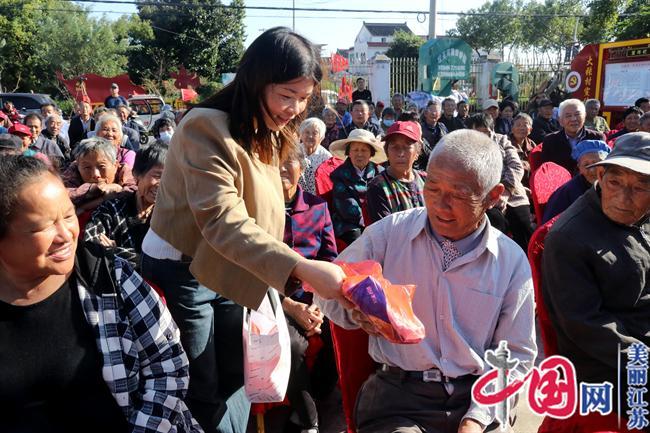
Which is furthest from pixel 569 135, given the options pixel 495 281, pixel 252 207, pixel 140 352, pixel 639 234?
pixel 140 352

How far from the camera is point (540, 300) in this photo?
204 centimetres

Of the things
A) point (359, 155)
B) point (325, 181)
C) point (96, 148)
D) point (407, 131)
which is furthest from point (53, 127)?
point (407, 131)

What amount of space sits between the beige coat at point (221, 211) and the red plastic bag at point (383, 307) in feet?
0.62

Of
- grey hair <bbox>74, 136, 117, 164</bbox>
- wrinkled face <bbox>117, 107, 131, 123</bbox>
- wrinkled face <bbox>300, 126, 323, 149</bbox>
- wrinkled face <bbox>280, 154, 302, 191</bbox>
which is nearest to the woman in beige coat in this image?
wrinkled face <bbox>280, 154, 302, 191</bbox>

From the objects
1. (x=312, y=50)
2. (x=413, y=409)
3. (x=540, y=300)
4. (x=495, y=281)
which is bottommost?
(x=413, y=409)

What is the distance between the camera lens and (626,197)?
198 centimetres

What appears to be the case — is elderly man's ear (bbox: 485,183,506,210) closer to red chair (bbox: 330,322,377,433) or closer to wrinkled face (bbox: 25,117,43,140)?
red chair (bbox: 330,322,377,433)

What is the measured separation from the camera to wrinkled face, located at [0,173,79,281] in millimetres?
1440

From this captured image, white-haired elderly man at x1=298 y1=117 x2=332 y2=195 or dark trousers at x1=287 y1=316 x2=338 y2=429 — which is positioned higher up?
white-haired elderly man at x1=298 y1=117 x2=332 y2=195

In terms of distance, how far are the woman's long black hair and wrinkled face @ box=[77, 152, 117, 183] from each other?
199 centimetres

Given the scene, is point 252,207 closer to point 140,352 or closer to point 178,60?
point 140,352

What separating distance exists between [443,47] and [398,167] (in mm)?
10682

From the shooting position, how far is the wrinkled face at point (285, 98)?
1.66m

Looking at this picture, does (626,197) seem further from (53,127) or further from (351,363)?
(53,127)
